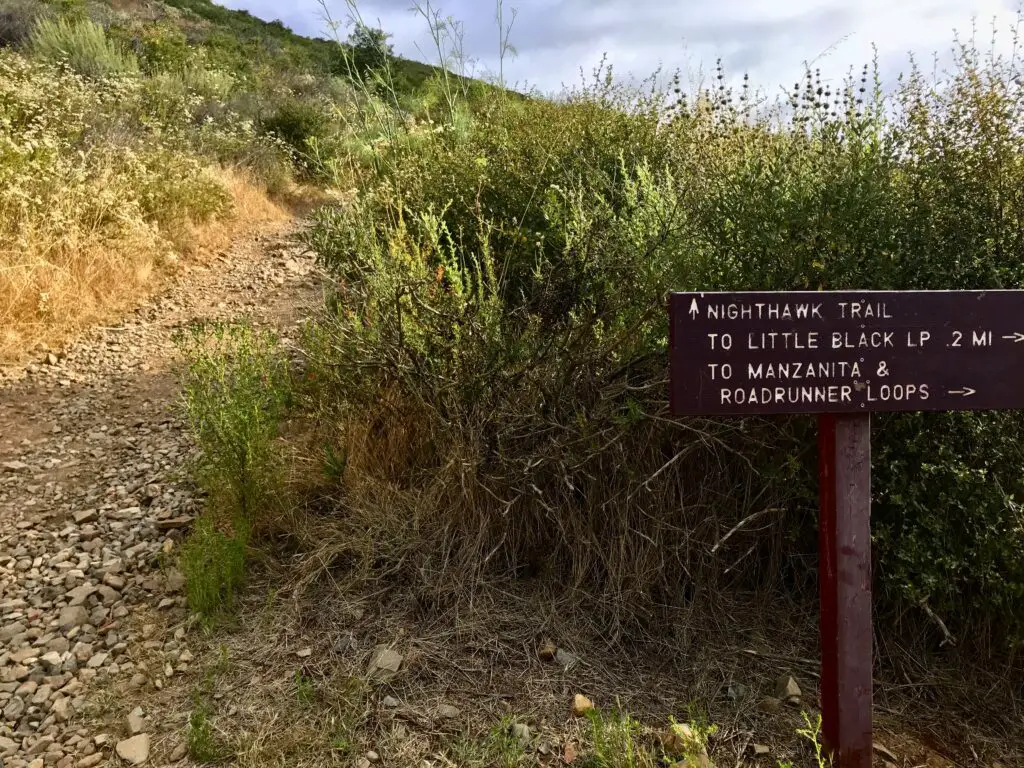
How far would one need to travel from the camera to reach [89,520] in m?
3.84

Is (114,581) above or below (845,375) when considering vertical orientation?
below

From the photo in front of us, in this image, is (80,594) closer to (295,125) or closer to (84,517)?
(84,517)

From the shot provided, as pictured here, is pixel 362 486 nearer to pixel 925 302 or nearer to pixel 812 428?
pixel 812 428

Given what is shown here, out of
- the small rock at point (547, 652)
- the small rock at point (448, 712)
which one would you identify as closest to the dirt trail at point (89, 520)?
the small rock at point (448, 712)

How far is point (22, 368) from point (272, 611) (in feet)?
11.9

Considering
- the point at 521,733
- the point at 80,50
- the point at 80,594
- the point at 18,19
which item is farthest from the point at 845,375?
the point at 18,19

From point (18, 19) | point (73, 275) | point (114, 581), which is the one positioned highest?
point (18, 19)

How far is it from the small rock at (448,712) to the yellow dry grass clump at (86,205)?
4.61 m

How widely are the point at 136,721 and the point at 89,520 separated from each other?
1.61 m

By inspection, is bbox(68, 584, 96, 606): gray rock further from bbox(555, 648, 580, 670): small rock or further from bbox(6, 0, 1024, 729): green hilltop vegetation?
bbox(555, 648, 580, 670): small rock

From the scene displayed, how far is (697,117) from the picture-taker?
4461mm

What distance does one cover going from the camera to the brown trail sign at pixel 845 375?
2076mm

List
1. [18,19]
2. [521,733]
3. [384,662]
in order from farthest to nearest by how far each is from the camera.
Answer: [18,19]
[384,662]
[521,733]

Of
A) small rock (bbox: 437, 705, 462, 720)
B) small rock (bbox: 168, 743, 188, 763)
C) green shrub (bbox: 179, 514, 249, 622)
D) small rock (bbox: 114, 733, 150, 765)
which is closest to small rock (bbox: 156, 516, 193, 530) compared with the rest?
green shrub (bbox: 179, 514, 249, 622)
